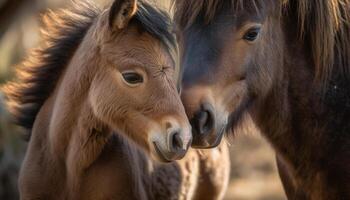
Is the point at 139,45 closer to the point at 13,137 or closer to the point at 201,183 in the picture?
the point at 201,183

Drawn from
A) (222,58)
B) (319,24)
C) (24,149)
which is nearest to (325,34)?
(319,24)

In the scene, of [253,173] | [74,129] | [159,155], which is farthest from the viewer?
[253,173]

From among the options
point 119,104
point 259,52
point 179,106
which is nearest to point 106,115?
point 119,104

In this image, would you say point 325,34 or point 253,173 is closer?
point 325,34

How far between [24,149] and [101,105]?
508 centimetres

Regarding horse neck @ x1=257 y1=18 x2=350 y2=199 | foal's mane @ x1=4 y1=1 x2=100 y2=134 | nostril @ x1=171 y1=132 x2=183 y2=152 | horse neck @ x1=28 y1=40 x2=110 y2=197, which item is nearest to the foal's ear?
horse neck @ x1=28 y1=40 x2=110 y2=197

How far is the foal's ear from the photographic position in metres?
6.07

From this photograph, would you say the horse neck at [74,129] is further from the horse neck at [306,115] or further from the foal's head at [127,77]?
the horse neck at [306,115]

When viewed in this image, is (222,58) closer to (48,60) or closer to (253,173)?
(48,60)

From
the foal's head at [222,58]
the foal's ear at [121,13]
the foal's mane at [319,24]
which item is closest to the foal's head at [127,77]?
the foal's ear at [121,13]

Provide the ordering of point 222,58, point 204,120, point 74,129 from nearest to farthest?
point 204,120 → point 222,58 → point 74,129

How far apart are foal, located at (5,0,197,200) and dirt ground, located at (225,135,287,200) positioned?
5871 mm

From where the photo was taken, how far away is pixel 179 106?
19.0ft

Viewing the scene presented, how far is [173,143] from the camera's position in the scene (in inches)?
229
